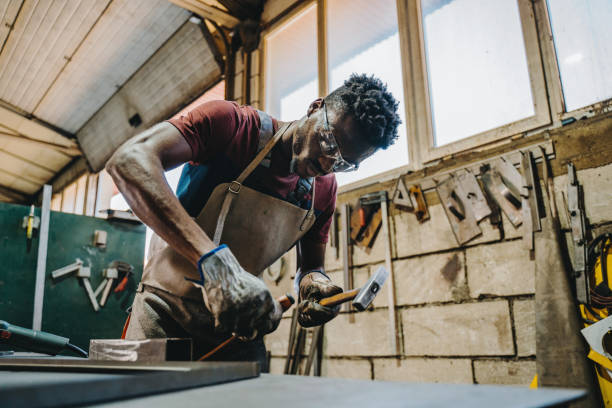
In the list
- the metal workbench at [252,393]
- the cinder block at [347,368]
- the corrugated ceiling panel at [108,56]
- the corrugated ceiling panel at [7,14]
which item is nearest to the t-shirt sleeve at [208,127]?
the metal workbench at [252,393]

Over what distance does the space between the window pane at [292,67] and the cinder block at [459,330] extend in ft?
7.42

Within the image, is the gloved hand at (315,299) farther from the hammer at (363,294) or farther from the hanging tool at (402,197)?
the hanging tool at (402,197)

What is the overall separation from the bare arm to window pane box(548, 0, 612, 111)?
85.5 inches

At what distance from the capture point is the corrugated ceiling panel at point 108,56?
5169 millimetres

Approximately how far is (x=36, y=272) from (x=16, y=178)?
8.00 metres

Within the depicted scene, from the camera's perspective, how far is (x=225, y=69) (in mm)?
5082

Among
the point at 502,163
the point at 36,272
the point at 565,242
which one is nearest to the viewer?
the point at 565,242

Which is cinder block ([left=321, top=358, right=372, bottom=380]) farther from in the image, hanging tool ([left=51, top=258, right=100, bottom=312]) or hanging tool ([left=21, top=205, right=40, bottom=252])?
hanging tool ([left=21, top=205, right=40, bottom=252])

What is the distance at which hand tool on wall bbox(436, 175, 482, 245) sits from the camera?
8.75 ft

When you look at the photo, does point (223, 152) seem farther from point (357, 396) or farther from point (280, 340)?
point (280, 340)

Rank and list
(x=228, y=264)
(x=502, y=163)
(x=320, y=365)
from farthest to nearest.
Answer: (x=320, y=365) < (x=502, y=163) < (x=228, y=264)

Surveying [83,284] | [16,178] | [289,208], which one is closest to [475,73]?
[289,208]

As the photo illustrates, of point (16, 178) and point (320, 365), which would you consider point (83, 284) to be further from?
point (16, 178)

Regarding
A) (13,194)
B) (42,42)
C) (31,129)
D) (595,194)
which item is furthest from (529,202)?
(13,194)
